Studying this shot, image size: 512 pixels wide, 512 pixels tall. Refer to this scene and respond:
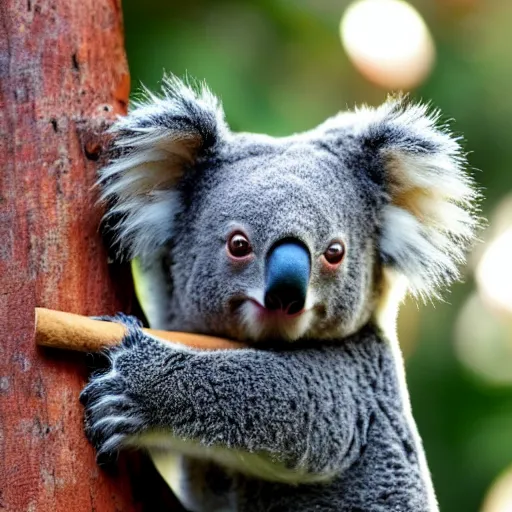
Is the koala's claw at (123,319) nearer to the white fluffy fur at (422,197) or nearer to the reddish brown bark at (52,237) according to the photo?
the reddish brown bark at (52,237)

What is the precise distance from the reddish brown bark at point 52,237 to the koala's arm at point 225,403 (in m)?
0.11

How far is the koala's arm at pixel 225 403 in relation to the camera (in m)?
2.38

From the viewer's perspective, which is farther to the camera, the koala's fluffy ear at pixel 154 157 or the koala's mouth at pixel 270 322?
the koala's fluffy ear at pixel 154 157

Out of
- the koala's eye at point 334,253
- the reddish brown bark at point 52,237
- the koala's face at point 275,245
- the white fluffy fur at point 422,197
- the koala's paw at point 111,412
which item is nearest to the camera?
the reddish brown bark at point 52,237

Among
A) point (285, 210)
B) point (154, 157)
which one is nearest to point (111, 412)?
point (285, 210)

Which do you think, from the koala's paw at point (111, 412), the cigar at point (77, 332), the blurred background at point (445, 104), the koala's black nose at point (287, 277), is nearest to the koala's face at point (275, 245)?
the koala's black nose at point (287, 277)

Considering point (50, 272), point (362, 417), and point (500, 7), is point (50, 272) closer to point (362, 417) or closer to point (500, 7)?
point (362, 417)

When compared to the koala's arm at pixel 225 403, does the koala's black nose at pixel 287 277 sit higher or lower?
higher

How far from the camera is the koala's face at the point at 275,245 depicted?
2.59 meters

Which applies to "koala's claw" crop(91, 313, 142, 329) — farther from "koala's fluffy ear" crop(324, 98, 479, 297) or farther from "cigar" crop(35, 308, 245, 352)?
"koala's fluffy ear" crop(324, 98, 479, 297)

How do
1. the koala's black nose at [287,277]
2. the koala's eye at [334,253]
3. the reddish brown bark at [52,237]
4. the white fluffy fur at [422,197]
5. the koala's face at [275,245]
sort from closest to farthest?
1. the reddish brown bark at [52,237]
2. the koala's black nose at [287,277]
3. the koala's face at [275,245]
4. the koala's eye at [334,253]
5. the white fluffy fur at [422,197]

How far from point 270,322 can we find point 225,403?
32 cm

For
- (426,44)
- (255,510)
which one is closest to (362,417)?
(255,510)

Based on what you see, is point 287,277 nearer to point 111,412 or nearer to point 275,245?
point 275,245
